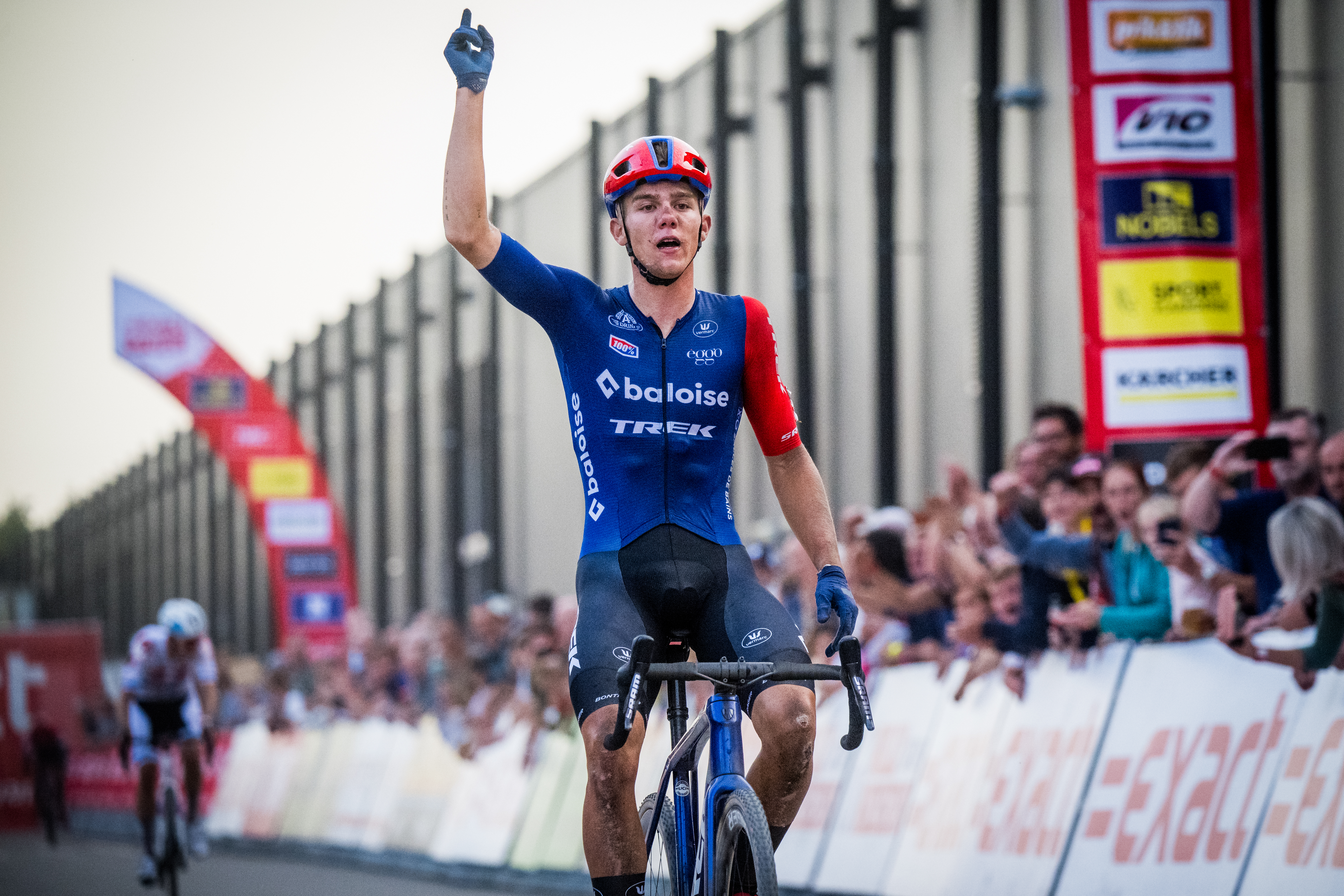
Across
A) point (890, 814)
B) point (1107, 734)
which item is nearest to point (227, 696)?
point (890, 814)

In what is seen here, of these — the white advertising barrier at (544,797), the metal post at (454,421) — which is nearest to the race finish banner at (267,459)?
the metal post at (454,421)

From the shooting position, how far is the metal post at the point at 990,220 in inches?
530

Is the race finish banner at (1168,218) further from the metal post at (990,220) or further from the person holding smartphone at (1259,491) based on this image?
the metal post at (990,220)

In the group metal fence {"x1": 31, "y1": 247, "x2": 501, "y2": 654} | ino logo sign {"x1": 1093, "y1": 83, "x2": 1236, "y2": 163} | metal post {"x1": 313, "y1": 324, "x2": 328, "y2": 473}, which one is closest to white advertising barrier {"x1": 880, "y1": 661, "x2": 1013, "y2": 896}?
ino logo sign {"x1": 1093, "y1": 83, "x2": 1236, "y2": 163}

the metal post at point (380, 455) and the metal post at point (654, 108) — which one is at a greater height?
the metal post at point (654, 108)

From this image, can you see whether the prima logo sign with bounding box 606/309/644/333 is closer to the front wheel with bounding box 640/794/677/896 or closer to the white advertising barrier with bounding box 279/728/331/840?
the front wheel with bounding box 640/794/677/896

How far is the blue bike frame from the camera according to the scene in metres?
4.80

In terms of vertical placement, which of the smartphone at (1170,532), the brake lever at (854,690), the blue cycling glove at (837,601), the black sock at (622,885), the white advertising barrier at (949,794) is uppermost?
the smartphone at (1170,532)

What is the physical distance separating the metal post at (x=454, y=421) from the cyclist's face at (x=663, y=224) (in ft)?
83.4

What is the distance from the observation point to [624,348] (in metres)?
5.42

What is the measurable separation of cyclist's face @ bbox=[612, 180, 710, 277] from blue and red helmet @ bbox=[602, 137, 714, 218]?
0.03 m

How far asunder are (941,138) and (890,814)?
8747 mm

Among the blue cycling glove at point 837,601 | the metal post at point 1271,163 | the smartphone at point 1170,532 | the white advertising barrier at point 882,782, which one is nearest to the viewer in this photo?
the blue cycling glove at point 837,601

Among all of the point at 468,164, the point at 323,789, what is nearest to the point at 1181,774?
the point at 468,164
